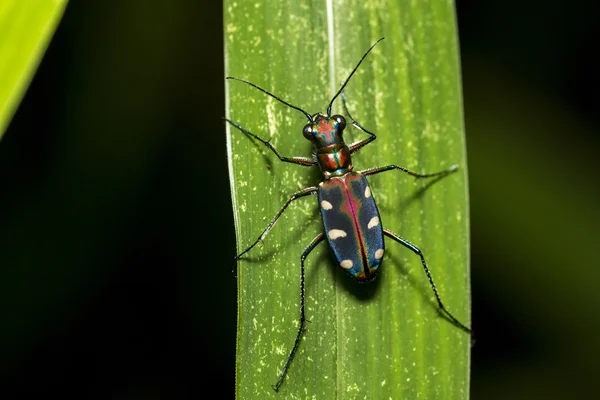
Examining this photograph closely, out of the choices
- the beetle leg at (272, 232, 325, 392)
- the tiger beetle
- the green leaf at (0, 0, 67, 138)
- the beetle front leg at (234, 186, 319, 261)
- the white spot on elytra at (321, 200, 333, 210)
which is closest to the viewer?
the green leaf at (0, 0, 67, 138)

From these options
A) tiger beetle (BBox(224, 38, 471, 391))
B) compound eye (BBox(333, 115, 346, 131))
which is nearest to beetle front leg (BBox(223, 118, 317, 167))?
tiger beetle (BBox(224, 38, 471, 391))

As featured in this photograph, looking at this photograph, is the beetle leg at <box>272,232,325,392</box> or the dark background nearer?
the beetle leg at <box>272,232,325,392</box>

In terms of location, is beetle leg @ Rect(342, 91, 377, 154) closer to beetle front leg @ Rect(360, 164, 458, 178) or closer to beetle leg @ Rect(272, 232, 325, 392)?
beetle front leg @ Rect(360, 164, 458, 178)

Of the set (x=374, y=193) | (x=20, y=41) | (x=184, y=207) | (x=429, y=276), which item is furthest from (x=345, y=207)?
(x=20, y=41)

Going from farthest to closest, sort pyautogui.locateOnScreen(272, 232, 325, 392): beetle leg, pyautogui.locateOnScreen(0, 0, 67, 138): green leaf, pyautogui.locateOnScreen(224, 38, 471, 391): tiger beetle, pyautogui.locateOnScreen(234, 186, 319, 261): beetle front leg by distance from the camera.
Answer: pyautogui.locateOnScreen(224, 38, 471, 391): tiger beetle, pyautogui.locateOnScreen(234, 186, 319, 261): beetle front leg, pyautogui.locateOnScreen(272, 232, 325, 392): beetle leg, pyautogui.locateOnScreen(0, 0, 67, 138): green leaf

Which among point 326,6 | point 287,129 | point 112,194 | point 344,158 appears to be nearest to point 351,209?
point 344,158

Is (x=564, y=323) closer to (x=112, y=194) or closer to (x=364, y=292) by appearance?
(x=364, y=292)

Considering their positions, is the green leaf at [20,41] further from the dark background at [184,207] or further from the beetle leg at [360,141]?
the dark background at [184,207]
